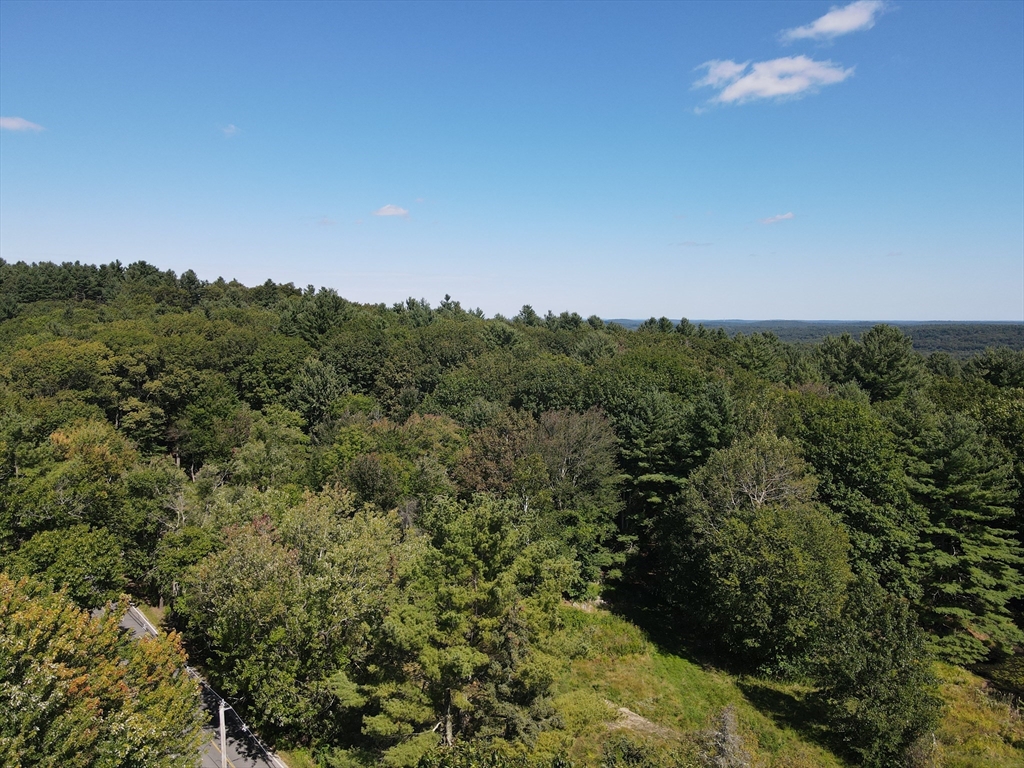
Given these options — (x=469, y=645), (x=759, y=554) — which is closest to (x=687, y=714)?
(x=759, y=554)

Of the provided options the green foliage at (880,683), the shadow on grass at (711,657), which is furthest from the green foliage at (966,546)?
the green foliage at (880,683)

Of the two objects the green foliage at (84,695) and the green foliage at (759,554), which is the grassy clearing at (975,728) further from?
the green foliage at (84,695)

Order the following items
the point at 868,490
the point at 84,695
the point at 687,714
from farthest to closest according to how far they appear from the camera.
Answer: the point at 868,490
the point at 687,714
the point at 84,695

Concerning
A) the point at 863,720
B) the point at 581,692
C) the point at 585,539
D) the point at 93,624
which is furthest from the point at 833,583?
the point at 93,624

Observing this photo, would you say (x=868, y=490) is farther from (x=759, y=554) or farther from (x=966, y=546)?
(x=759, y=554)

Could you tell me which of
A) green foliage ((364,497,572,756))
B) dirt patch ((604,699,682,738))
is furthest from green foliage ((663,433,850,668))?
green foliage ((364,497,572,756))

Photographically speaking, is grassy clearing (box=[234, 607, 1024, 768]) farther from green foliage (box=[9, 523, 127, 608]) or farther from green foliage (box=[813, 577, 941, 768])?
green foliage (box=[9, 523, 127, 608])
